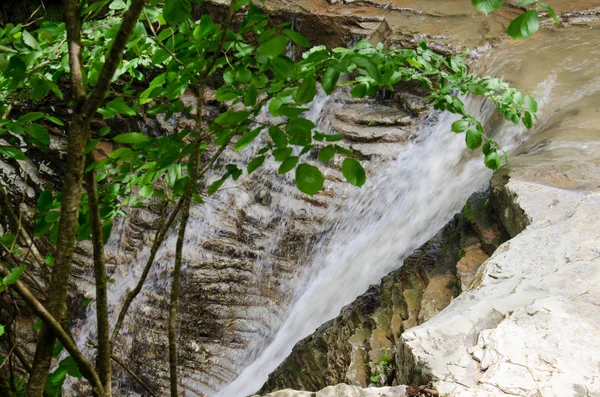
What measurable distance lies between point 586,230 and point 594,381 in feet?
4.59

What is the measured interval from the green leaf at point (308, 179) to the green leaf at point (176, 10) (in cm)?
45

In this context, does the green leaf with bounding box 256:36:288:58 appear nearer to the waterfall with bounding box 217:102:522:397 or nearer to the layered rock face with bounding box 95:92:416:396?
the waterfall with bounding box 217:102:522:397

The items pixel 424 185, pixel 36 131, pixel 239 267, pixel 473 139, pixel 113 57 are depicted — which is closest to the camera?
pixel 113 57

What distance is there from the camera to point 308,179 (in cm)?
126

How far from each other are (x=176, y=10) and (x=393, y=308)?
3.30 meters

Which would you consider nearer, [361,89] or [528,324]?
[361,89]

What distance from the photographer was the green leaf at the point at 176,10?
Result: 1271mm

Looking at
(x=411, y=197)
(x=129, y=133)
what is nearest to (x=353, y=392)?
(x=129, y=133)

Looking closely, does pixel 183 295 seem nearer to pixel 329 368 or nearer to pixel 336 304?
pixel 336 304

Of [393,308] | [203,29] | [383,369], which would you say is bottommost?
[383,369]

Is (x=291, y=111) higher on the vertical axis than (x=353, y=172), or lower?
higher

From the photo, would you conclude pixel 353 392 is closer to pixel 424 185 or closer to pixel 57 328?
pixel 57 328

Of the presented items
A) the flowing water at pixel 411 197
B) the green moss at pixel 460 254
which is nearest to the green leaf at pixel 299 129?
the green moss at pixel 460 254

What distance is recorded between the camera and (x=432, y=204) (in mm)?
5762
